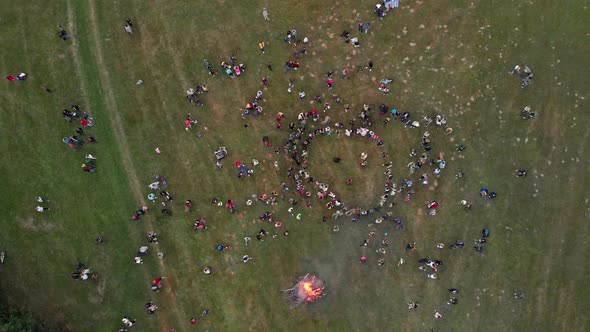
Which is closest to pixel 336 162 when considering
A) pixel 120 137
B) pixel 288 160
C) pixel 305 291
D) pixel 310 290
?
pixel 288 160

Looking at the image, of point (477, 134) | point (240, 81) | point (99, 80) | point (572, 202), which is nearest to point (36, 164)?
point (99, 80)

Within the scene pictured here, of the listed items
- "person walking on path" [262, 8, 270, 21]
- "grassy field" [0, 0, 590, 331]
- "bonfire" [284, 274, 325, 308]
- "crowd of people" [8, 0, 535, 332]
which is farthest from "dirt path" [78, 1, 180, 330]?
"person walking on path" [262, 8, 270, 21]

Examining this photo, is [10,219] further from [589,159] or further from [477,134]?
[589,159]

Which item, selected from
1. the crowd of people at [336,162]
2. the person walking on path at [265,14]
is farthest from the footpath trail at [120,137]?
the person walking on path at [265,14]

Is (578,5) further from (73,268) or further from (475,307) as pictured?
(73,268)

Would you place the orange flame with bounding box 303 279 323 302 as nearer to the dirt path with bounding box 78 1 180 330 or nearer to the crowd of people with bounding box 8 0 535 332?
the crowd of people with bounding box 8 0 535 332

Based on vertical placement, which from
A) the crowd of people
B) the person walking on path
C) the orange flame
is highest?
the person walking on path

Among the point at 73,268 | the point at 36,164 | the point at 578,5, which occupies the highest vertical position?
the point at 36,164

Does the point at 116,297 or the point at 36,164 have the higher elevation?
the point at 36,164
